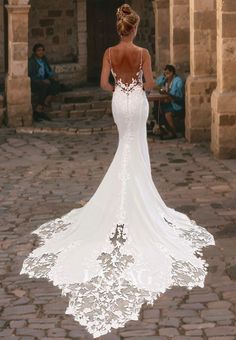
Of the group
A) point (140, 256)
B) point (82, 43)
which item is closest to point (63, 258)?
point (140, 256)

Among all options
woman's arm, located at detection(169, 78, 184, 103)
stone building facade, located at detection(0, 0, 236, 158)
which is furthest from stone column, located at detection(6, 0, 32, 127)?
woman's arm, located at detection(169, 78, 184, 103)

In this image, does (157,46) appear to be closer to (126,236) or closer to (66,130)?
(66,130)

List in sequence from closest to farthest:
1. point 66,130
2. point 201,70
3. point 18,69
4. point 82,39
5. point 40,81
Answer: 1. point 201,70
2. point 66,130
3. point 18,69
4. point 40,81
5. point 82,39

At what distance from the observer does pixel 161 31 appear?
16484 mm

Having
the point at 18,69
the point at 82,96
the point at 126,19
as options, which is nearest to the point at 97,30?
the point at 82,96

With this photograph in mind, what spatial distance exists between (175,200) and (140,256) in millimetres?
2783

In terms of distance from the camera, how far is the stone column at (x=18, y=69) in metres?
15.1

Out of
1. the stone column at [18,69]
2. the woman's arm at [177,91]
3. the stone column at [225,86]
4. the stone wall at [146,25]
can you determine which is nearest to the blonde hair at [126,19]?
the stone column at [225,86]

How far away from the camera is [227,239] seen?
25.3 feet

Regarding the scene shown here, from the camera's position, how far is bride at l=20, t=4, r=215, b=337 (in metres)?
6.41

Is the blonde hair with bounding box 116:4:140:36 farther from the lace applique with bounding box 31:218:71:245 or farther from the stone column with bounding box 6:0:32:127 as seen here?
the stone column with bounding box 6:0:32:127

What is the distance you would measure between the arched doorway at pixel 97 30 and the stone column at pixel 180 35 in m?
5.57

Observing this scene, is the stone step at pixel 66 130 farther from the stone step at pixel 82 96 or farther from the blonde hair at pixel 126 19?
the blonde hair at pixel 126 19

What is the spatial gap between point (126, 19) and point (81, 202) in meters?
3.10
